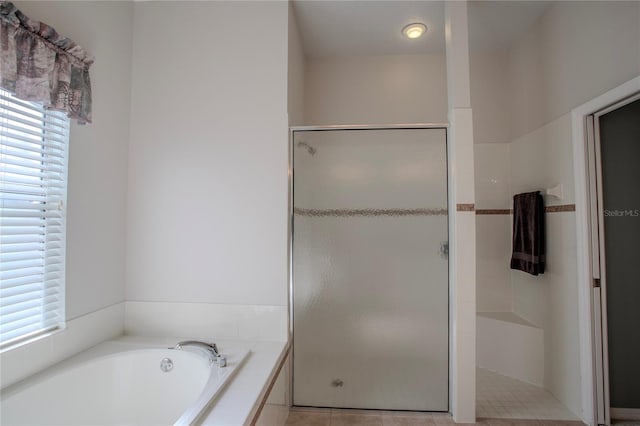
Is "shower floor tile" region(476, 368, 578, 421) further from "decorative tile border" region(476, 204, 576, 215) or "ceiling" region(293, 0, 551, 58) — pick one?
"ceiling" region(293, 0, 551, 58)

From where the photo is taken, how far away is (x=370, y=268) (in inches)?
73.0

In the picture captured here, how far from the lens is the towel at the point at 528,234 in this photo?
6.91ft

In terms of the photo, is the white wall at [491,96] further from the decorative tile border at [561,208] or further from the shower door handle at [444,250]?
the shower door handle at [444,250]

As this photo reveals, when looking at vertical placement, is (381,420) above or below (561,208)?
below

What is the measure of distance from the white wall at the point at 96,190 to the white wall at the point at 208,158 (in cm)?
Answer: 8

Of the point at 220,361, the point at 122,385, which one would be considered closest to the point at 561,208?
the point at 220,361

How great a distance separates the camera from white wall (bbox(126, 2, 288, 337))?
181 centimetres

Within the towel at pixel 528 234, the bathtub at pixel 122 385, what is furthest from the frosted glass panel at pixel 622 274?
the bathtub at pixel 122 385

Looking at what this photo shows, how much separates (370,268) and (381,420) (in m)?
0.93

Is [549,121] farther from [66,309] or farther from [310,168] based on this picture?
[66,309]

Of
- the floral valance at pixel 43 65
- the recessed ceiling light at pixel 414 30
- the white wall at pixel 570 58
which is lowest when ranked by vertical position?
the floral valance at pixel 43 65

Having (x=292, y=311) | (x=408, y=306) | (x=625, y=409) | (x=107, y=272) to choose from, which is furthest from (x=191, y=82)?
(x=625, y=409)

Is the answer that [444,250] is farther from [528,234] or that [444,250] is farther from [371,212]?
[528,234]

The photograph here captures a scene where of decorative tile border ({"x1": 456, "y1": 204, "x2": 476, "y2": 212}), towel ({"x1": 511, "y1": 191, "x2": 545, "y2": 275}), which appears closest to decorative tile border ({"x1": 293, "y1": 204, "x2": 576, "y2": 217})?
decorative tile border ({"x1": 456, "y1": 204, "x2": 476, "y2": 212})
